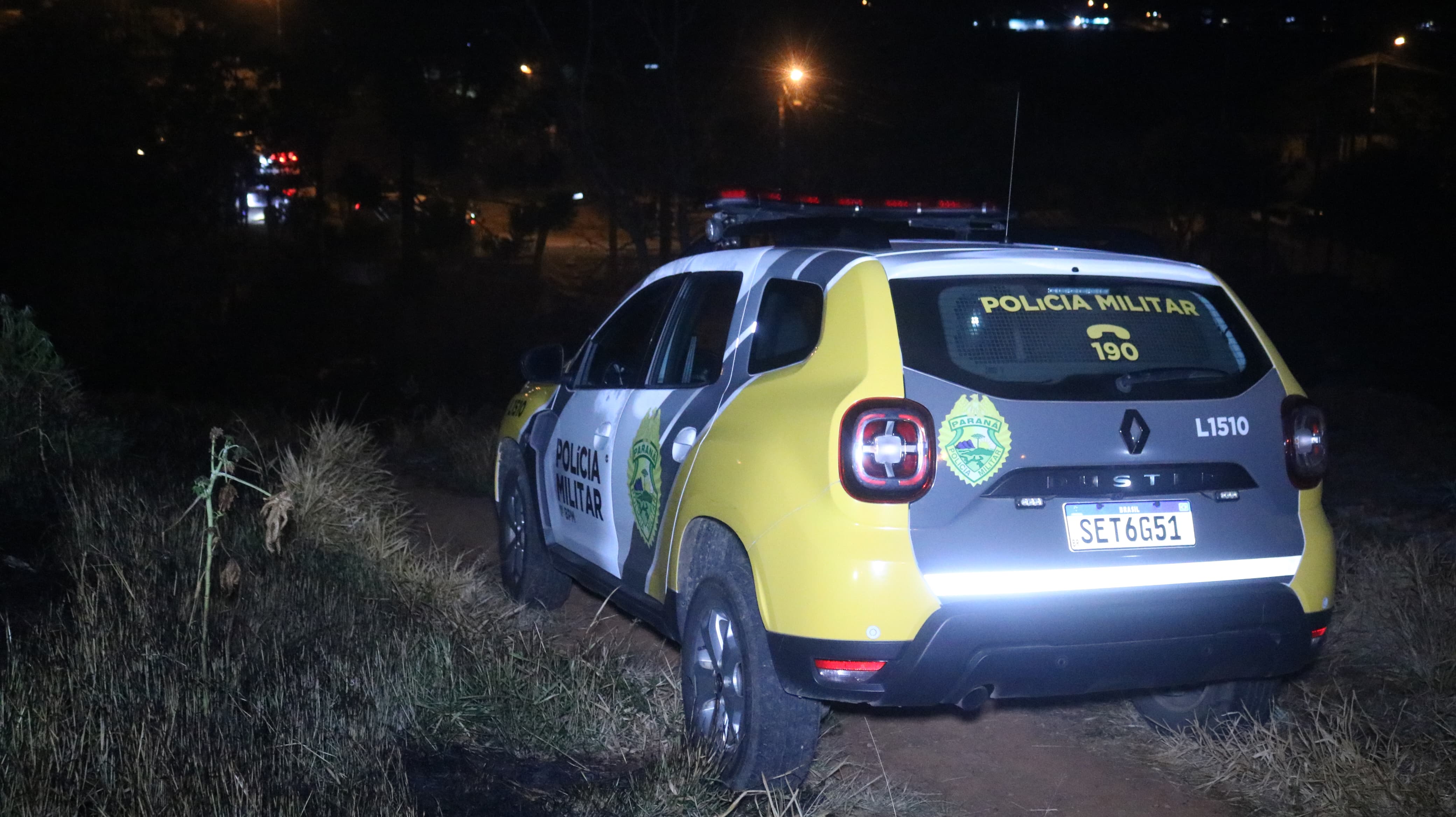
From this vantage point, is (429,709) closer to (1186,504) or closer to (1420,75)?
(1186,504)

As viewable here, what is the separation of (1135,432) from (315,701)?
8.74 ft

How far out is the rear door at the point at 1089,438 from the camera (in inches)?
156

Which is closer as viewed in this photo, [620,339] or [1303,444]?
[1303,444]

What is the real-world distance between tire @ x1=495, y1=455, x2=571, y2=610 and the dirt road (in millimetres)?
1832

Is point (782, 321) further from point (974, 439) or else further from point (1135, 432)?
point (1135, 432)

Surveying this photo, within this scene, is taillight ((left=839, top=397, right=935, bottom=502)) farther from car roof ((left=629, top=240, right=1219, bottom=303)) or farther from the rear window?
car roof ((left=629, top=240, right=1219, bottom=303))

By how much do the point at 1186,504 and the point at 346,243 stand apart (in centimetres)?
4088

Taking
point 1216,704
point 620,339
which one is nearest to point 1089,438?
point 1216,704

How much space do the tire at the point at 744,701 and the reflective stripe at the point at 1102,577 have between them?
2.11ft

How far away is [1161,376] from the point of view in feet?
14.0

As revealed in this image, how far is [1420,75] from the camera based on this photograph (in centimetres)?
4631

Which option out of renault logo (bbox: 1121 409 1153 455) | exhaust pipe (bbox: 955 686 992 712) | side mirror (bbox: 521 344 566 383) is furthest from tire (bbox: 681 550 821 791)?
Result: side mirror (bbox: 521 344 566 383)

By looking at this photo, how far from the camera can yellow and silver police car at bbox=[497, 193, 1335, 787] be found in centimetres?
Answer: 395

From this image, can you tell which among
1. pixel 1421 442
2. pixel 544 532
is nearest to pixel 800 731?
pixel 544 532
